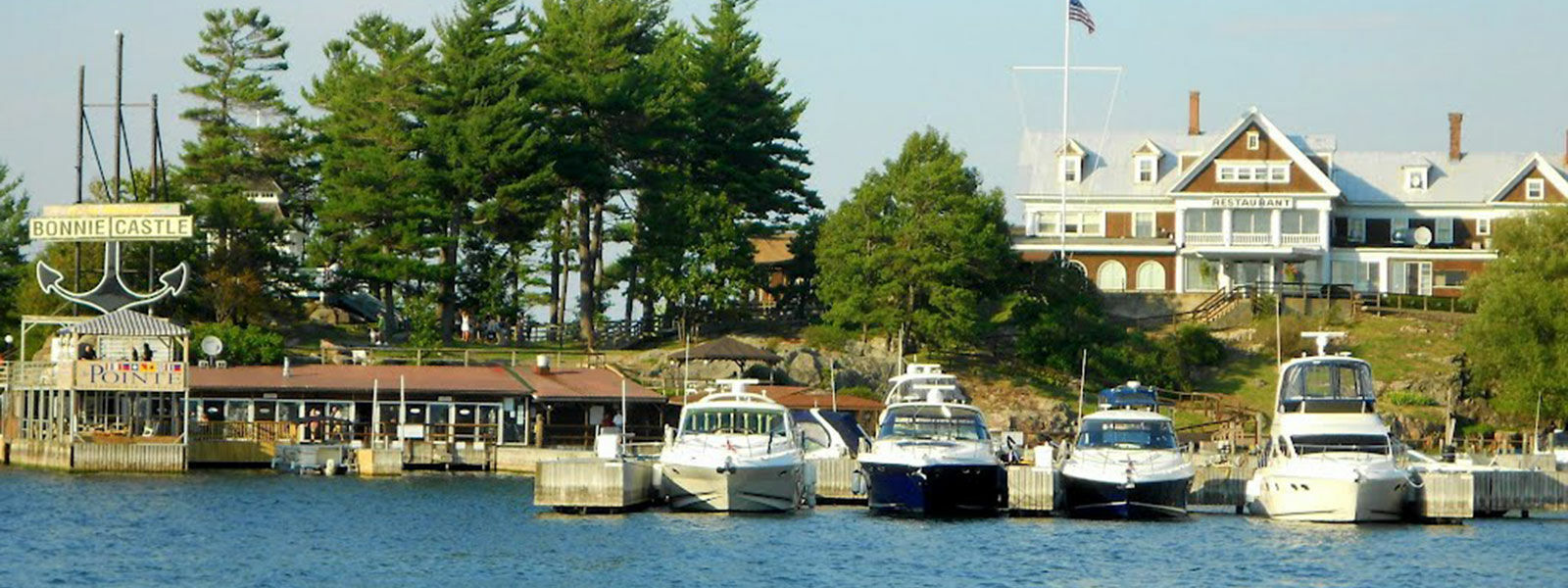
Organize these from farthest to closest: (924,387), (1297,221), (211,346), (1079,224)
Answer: (1079,224), (1297,221), (211,346), (924,387)

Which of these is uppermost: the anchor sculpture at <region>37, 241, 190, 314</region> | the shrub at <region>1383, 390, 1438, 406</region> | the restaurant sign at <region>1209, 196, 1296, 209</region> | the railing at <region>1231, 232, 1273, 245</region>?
the restaurant sign at <region>1209, 196, 1296, 209</region>

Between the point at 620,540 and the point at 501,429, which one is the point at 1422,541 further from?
the point at 501,429

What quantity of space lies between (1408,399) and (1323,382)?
32.6 meters

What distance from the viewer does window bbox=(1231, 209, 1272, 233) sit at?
350ft

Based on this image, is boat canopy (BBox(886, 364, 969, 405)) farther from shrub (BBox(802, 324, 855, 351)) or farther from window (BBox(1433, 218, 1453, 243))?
window (BBox(1433, 218, 1453, 243))

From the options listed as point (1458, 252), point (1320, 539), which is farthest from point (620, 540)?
point (1458, 252)

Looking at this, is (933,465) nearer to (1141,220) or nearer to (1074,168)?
(1141,220)

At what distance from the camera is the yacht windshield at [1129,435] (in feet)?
191

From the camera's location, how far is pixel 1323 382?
60250mm

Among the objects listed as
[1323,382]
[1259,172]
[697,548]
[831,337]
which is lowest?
[697,548]

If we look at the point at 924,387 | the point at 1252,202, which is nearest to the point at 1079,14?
the point at 1252,202

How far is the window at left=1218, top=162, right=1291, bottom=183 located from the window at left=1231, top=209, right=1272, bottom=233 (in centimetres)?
135

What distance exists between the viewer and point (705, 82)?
4124 inches

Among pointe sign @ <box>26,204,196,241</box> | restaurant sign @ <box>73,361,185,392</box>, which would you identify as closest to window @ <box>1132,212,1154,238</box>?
pointe sign @ <box>26,204,196,241</box>
